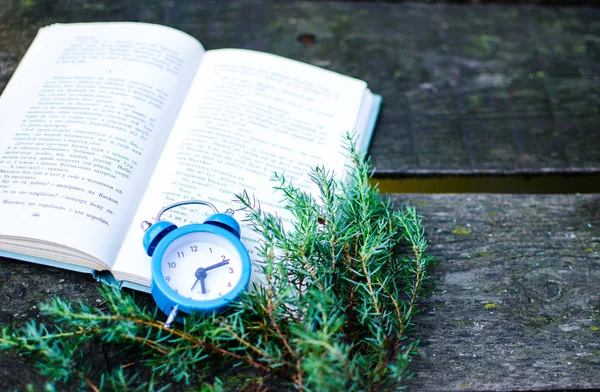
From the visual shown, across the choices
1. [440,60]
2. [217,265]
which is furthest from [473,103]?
[217,265]

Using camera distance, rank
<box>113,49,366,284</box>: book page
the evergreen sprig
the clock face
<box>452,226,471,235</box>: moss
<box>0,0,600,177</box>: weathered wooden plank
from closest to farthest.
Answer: the evergreen sprig, the clock face, <box>113,49,366,284</box>: book page, <box>452,226,471,235</box>: moss, <box>0,0,600,177</box>: weathered wooden plank

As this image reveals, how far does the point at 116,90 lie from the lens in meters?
1.25

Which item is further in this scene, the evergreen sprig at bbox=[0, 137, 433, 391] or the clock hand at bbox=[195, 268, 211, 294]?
the clock hand at bbox=[195, 268, 211, 294]

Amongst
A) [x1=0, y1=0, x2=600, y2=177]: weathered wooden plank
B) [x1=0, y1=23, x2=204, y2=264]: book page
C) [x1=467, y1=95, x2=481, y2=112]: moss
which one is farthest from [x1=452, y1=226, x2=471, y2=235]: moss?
[x1=0, y1=23, x2=204, y2=264]: book page

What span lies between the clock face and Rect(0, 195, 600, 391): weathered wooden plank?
0.11 metres

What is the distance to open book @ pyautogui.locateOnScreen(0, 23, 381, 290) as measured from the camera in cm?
106

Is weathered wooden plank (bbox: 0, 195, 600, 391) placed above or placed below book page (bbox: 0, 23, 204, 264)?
below

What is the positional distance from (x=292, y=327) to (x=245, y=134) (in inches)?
19.8

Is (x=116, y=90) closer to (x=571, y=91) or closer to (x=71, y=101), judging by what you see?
(x=71, y=101)

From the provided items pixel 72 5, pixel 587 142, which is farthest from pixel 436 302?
pixel 72 5

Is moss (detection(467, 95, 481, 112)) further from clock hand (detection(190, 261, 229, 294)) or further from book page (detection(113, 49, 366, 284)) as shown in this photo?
clock hand (detection(190, 261, 229, 294))

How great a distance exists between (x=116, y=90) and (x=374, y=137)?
604 mm

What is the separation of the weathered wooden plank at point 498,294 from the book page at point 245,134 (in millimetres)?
→ 188

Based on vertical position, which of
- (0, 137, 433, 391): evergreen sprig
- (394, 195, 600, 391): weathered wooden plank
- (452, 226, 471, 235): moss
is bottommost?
(394, 195, 600, 391): weathered wooden plank
